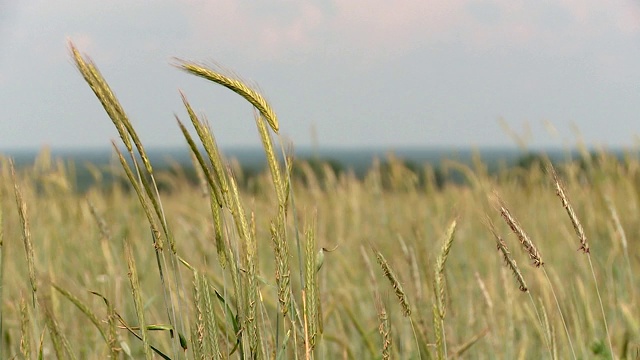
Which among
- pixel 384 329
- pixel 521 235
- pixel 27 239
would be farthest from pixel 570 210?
pixel 27 239

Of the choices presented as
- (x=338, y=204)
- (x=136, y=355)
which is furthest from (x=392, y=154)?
(x=136, y=355)

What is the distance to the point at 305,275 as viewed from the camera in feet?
2.79

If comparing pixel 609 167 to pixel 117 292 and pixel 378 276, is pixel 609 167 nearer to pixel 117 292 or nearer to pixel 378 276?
pixel 378 276

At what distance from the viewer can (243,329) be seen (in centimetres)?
84

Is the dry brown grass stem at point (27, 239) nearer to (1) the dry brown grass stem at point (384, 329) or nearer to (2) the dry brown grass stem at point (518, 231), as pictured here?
(1) the dry brown grass stem at point (384, 329)

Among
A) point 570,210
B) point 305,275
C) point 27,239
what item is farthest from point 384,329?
point 27,239

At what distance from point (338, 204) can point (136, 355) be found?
1.90m

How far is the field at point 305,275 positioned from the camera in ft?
2.75

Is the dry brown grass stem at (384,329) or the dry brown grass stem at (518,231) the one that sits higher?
the dry brown grass stem at (518,231)

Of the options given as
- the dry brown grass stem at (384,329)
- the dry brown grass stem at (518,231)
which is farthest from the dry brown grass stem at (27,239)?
the dry brown grass stem at (518,231)

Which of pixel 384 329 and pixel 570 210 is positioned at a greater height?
pixel 570 210

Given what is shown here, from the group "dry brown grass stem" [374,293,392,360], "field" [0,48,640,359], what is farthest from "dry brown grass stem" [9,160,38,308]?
"dry brown grass stem" [374,293,392,360]

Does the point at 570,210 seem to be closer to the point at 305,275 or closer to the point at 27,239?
the point at 305,275

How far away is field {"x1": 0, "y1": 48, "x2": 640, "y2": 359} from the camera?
837 mm
